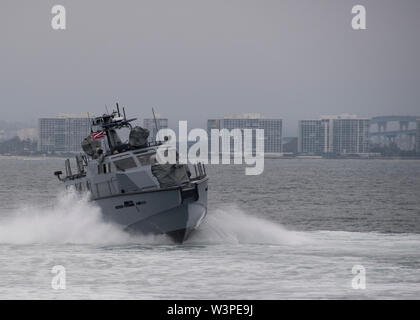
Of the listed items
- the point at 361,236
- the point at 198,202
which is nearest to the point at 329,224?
the point at 361,236

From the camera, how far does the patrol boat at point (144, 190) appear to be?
3362 cm

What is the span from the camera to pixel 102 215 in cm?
3566

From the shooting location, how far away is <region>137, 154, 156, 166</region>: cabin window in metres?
35.2

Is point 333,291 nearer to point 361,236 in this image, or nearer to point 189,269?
point 189,269

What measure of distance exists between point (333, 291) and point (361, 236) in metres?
15.3

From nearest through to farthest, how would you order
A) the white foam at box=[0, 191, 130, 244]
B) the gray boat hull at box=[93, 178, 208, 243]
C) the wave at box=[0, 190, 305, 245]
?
the gray boat hull at box=[93, 178, 208, 243]
the wave at box=[0, 190, 305, 245]
the white foam at box=[0, 191, 130, 244]

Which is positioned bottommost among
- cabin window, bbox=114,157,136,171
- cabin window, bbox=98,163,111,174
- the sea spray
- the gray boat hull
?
the sea spray

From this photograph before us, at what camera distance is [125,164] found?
3531 centimetres

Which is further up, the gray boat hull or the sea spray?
the gray boat hull

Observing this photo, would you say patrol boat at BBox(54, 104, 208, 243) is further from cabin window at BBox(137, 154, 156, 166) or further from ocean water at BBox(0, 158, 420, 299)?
ocean water at BBox(0, 158, 420, 299)

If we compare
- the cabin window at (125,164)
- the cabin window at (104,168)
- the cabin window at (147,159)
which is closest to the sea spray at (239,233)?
the cabin window at (147,159)

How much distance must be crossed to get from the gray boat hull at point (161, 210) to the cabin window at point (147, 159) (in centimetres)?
188

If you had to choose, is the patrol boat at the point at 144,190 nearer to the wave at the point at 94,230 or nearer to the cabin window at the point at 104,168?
the cabin window at the point at 104,168

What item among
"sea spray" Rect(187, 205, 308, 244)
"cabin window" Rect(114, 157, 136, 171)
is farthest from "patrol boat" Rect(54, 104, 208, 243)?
"sea spray" Rect(187, 205, 308, 244)
